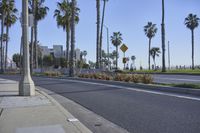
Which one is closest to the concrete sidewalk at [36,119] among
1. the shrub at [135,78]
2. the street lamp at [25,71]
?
the street lamp at [25,71]

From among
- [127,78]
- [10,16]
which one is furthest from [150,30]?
[127,78]

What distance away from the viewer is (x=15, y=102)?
15375 mm

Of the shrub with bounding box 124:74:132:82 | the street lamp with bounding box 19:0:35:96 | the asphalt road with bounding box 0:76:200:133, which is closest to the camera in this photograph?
the asphalt road with bounding box 0:76:200:133

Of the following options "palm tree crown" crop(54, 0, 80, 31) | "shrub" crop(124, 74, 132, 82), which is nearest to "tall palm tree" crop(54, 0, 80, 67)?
"palm tree crown" crop(54, 0, 80, 31)

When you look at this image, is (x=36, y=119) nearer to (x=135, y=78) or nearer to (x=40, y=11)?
(x=135, y=78)

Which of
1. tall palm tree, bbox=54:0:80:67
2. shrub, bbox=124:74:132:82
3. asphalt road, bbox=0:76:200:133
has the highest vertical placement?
tall palm tree, bbox=54:0:80:67

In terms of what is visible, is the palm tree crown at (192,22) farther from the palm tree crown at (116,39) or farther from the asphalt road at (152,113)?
the asphalt road at (152,113)

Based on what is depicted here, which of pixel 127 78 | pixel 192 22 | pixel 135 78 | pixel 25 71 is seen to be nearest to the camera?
pixel 25 71

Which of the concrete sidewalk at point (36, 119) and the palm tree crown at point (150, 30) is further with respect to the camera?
the palm tree crown at point (150, 30)

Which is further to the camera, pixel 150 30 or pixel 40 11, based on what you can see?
pixel 150 30

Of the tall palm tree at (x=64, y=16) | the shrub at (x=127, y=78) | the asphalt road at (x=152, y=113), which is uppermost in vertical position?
the tall palm tree at (x=64, y=16)

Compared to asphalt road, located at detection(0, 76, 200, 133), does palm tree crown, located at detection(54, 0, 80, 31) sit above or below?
above

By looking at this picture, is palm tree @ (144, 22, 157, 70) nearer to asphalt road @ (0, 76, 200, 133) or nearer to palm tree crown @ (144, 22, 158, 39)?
palm tree crown @ (144, 22, 158, 39)

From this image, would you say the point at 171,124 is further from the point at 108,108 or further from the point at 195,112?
the point at 108,108
